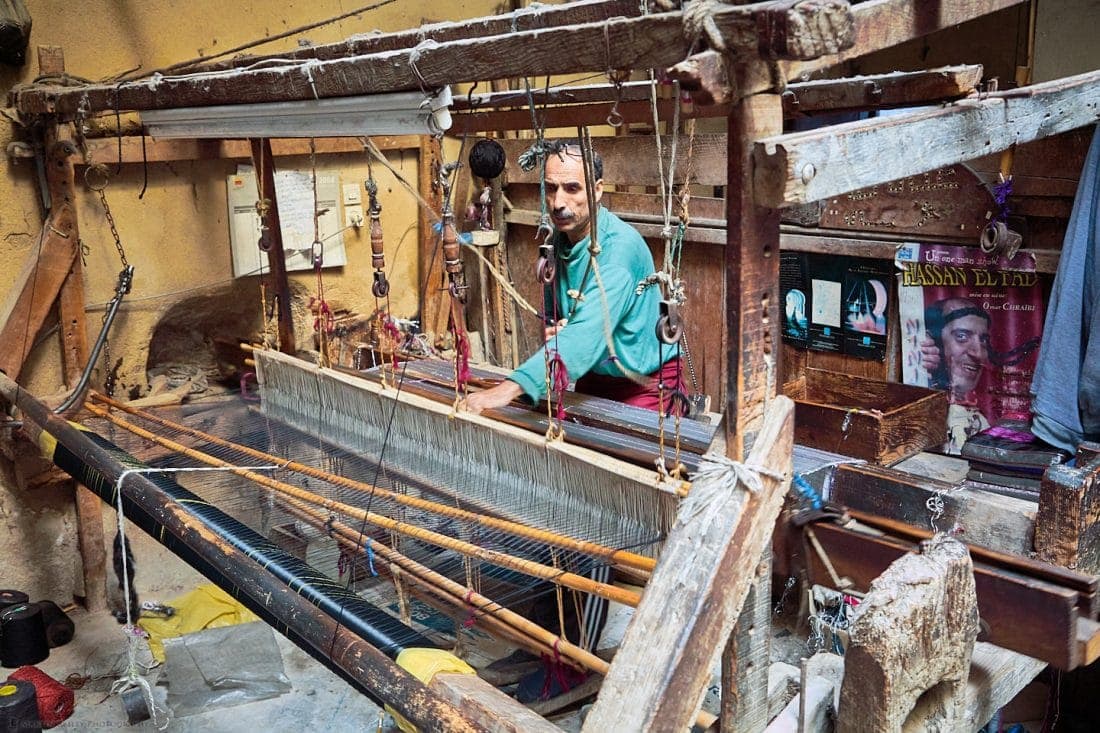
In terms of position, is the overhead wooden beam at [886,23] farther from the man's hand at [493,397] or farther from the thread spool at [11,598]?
the thread spool at [11,598]

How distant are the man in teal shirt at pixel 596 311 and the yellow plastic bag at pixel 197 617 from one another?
215cm

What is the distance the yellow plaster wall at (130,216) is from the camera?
4.34 meters

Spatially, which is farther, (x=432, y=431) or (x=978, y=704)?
(x=432, y=431)

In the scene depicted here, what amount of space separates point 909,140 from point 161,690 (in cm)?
366

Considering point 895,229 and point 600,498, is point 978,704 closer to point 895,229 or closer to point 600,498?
point 600,498

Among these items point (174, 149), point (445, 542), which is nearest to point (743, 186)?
point (445, 542)

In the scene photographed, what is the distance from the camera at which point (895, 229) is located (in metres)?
4.84

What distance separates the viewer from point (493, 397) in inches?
125

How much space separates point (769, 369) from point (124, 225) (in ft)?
12.5

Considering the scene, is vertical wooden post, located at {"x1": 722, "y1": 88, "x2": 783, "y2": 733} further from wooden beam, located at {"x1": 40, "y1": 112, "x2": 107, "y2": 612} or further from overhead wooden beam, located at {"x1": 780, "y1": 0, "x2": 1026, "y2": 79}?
wooden beam, located at {"x1": 40, "y1": 112, "x2": 107, "y2": 612}

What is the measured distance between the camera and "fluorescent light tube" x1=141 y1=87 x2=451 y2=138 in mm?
Answer: 2320

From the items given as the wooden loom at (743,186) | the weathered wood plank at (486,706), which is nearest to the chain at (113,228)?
the wooden loom at (743,186)

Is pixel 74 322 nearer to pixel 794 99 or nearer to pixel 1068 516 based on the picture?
pixel 794 99

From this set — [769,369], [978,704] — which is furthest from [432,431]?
[978,704]
